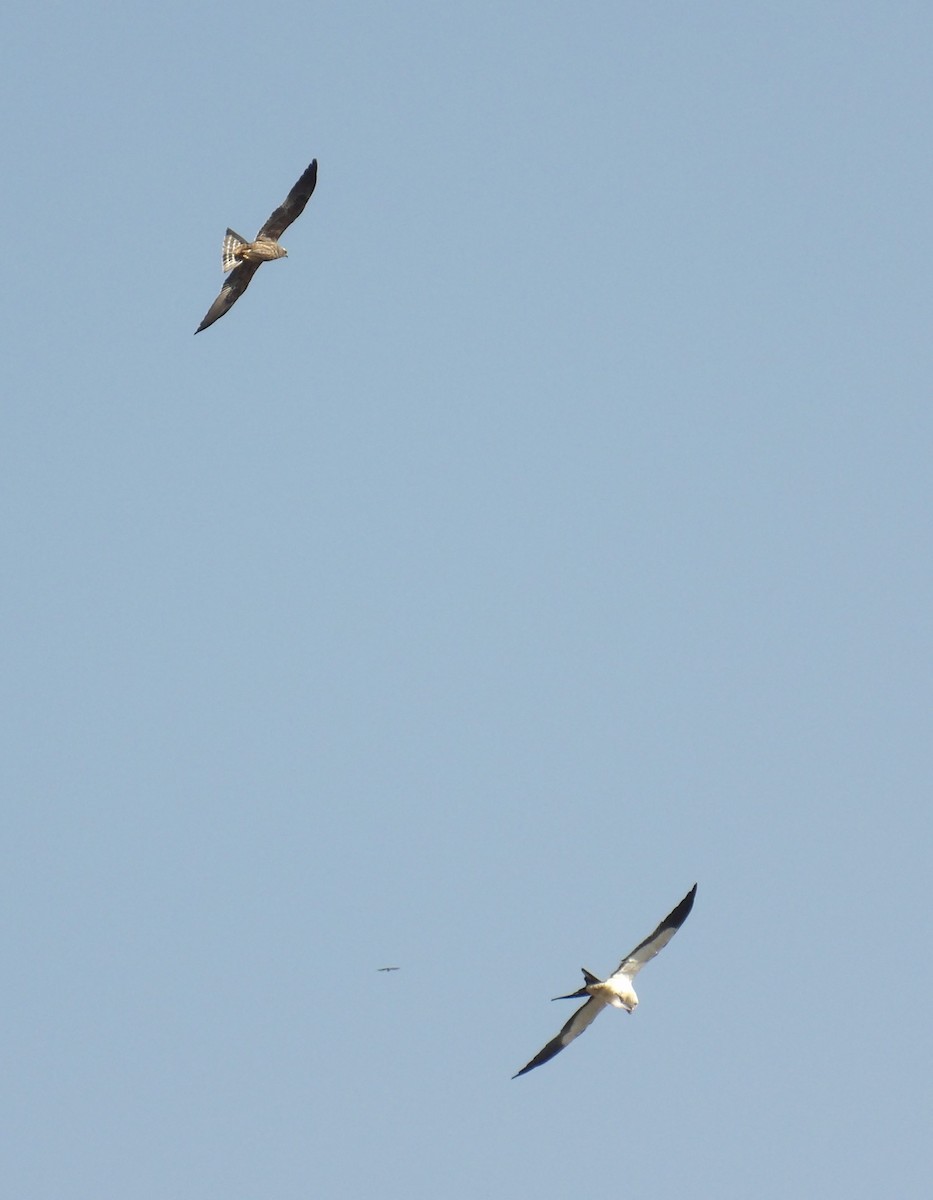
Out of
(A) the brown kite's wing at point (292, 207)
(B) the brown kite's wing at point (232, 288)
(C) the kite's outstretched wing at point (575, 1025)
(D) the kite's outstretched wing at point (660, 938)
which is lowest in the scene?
(C) the kite's outstretched wing at point (575, 1025)

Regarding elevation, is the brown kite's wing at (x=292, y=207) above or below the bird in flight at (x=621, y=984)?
above

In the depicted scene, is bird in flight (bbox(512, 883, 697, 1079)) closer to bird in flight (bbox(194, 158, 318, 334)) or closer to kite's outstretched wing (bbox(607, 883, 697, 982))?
kite's outstretched wing (bbox(607, 883, 697, 982))

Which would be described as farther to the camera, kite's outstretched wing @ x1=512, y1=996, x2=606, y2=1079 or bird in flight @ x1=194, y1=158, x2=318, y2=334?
bird in flight @ x1=194, y1=158, x2=318, y2=334

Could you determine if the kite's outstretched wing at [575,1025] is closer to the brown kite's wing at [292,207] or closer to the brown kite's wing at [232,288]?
the brown kite's wing at [232,288]

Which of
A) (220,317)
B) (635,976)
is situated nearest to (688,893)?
(635,976)

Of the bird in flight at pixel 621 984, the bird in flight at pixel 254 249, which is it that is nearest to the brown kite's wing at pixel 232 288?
the bird in flight at pixel 254 249

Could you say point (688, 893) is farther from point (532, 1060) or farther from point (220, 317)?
point (220, 317)

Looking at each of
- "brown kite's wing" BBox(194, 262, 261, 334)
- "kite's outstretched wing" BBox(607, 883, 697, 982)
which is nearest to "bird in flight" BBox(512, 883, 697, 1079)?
"kite's outstretched wing" BBox(607, 883, 697, 982)

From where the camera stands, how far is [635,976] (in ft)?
177

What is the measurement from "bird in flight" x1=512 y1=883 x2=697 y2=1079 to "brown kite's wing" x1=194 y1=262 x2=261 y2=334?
57.9 ft

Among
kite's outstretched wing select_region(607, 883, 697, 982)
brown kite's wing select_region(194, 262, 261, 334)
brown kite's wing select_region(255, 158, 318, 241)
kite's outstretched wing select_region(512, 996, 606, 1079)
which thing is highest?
brown kite's wing select_region(255, 158, 318, 241)

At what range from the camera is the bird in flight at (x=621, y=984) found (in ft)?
171

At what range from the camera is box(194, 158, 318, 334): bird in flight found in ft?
183

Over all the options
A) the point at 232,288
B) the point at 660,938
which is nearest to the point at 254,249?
the point at 232,288
